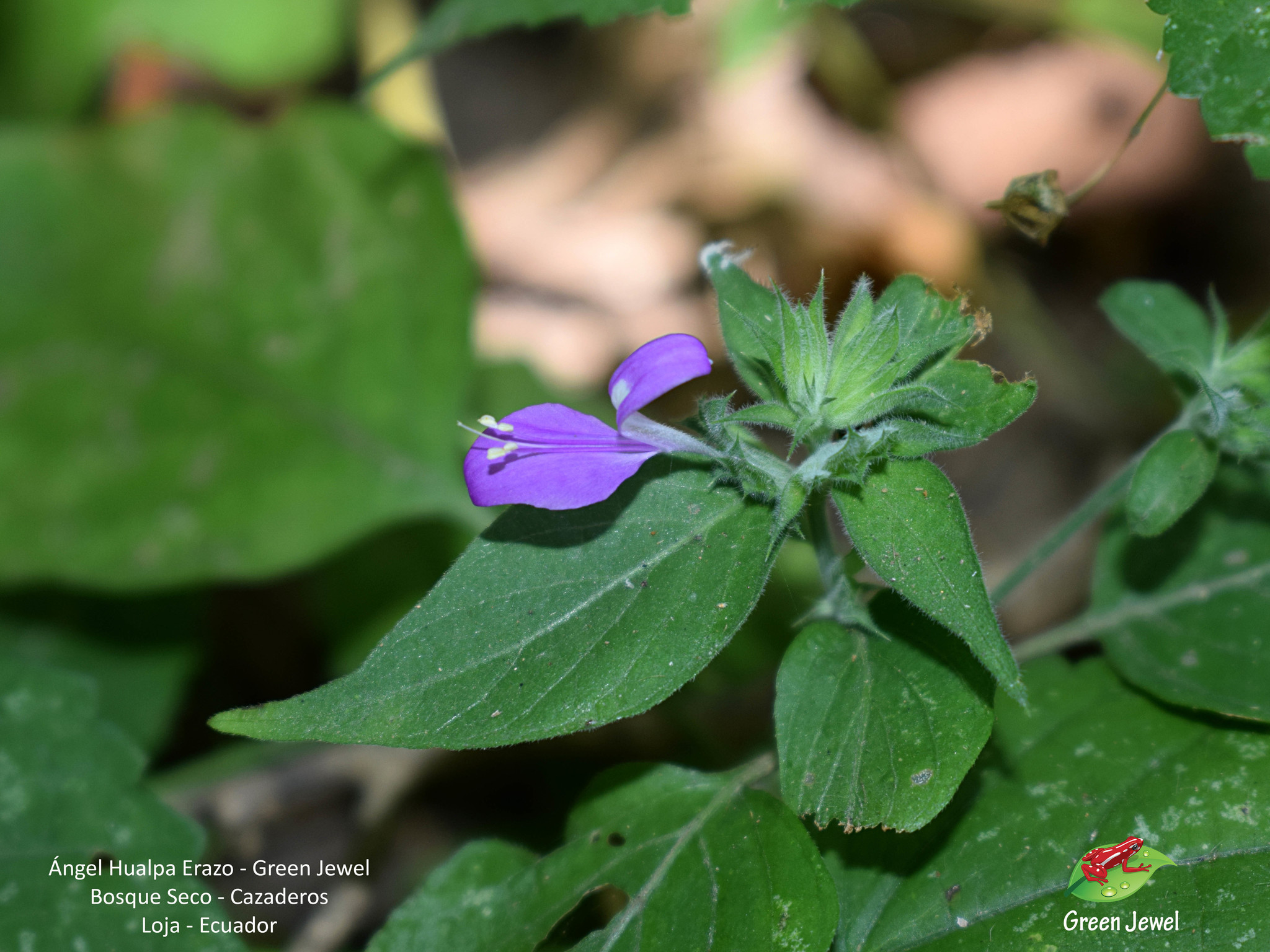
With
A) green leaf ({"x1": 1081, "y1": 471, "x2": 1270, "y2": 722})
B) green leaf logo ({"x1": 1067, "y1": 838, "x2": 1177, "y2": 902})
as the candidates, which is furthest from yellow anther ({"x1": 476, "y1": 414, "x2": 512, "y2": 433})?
green leaf ({"x1": 1081, "y1": 471, "x2": 1270, "y2": 722})

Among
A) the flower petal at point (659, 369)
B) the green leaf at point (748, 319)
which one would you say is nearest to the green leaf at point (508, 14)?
the green leaf at point (748, 319)

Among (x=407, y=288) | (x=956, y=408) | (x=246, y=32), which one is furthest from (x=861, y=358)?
(x=246, y=32)

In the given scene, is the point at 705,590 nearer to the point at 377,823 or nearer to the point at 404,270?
the point at 377,823

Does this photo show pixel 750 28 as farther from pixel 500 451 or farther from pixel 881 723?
pixel 881 723

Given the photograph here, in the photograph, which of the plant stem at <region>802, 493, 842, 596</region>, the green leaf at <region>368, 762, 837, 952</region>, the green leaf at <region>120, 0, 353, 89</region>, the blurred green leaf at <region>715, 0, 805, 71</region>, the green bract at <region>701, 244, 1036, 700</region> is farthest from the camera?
the green leaf at <region>120, 0, 353, 89</region>

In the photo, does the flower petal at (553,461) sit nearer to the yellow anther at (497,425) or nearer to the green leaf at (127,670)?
the yellow anther at (497,425)

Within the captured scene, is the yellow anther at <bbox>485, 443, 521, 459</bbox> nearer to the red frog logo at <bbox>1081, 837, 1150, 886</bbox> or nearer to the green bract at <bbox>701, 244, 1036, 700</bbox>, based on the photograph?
the green bract at <bbox>701, 244, 1036, 700</bbox>
